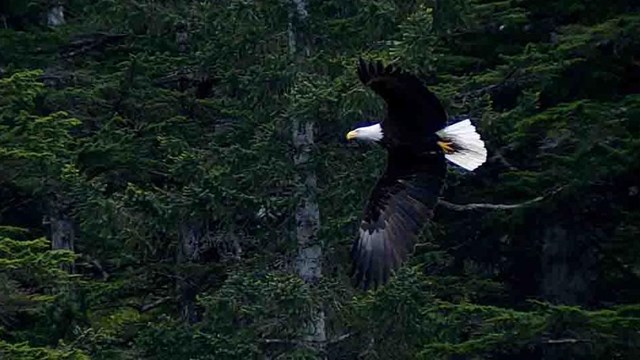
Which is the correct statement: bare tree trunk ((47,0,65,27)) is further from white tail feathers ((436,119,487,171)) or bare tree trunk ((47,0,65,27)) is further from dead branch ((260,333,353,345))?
white tail feathers ((436,119,487,171))

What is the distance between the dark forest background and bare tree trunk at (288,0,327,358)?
0.02 m

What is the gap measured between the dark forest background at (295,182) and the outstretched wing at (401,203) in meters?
2.00

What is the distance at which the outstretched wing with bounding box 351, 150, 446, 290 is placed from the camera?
42.6 feet

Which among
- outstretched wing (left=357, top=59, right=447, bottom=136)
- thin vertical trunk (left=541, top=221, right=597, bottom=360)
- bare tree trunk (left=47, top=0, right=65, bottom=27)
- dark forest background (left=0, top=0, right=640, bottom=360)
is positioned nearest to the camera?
outstretched wing (left=357, top=59, right=447, bottom=136)

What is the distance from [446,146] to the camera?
42.6ft

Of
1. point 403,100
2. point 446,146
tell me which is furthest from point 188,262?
point 403,100

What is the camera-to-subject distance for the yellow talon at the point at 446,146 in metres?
Result: 12.9

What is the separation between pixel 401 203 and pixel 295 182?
10.8 ft

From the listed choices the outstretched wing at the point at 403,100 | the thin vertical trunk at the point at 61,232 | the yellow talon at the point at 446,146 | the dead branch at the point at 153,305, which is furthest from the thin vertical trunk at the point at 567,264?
the outstretched wing at the point at 403,100

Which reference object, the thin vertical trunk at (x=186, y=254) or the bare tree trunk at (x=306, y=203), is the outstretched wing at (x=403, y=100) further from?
the thin vertical trunk at (x=186, y=254)

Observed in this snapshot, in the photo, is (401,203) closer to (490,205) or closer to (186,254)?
(490,205)

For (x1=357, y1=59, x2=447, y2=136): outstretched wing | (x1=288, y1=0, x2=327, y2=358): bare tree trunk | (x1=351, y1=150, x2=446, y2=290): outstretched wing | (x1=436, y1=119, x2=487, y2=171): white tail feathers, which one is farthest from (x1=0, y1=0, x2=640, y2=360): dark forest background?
(x1=357, y1=59, x2=447, y2=136): outstretched wing

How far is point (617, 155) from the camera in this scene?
1755cm

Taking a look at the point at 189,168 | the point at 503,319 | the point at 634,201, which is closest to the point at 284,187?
the point at 189,168
